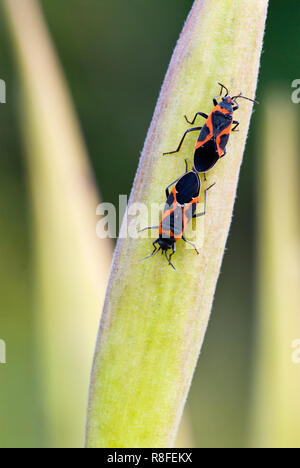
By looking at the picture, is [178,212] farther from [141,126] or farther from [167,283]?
[141,126]

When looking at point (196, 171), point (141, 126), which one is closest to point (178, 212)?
point (196, 171)

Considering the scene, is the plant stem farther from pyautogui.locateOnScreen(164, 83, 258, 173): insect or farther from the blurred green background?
the blurred green background

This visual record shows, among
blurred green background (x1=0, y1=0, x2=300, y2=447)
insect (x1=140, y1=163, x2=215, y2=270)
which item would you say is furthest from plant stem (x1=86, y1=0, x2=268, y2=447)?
blurred green background (x1=0, y1=0, x2=300, y2=447)

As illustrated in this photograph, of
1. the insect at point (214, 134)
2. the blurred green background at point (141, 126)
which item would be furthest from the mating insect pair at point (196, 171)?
the blurred green background at point (141, 126)

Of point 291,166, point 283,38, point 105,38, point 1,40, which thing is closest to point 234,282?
point 291,166

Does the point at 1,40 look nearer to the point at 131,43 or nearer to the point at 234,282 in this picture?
the point at 131,43
